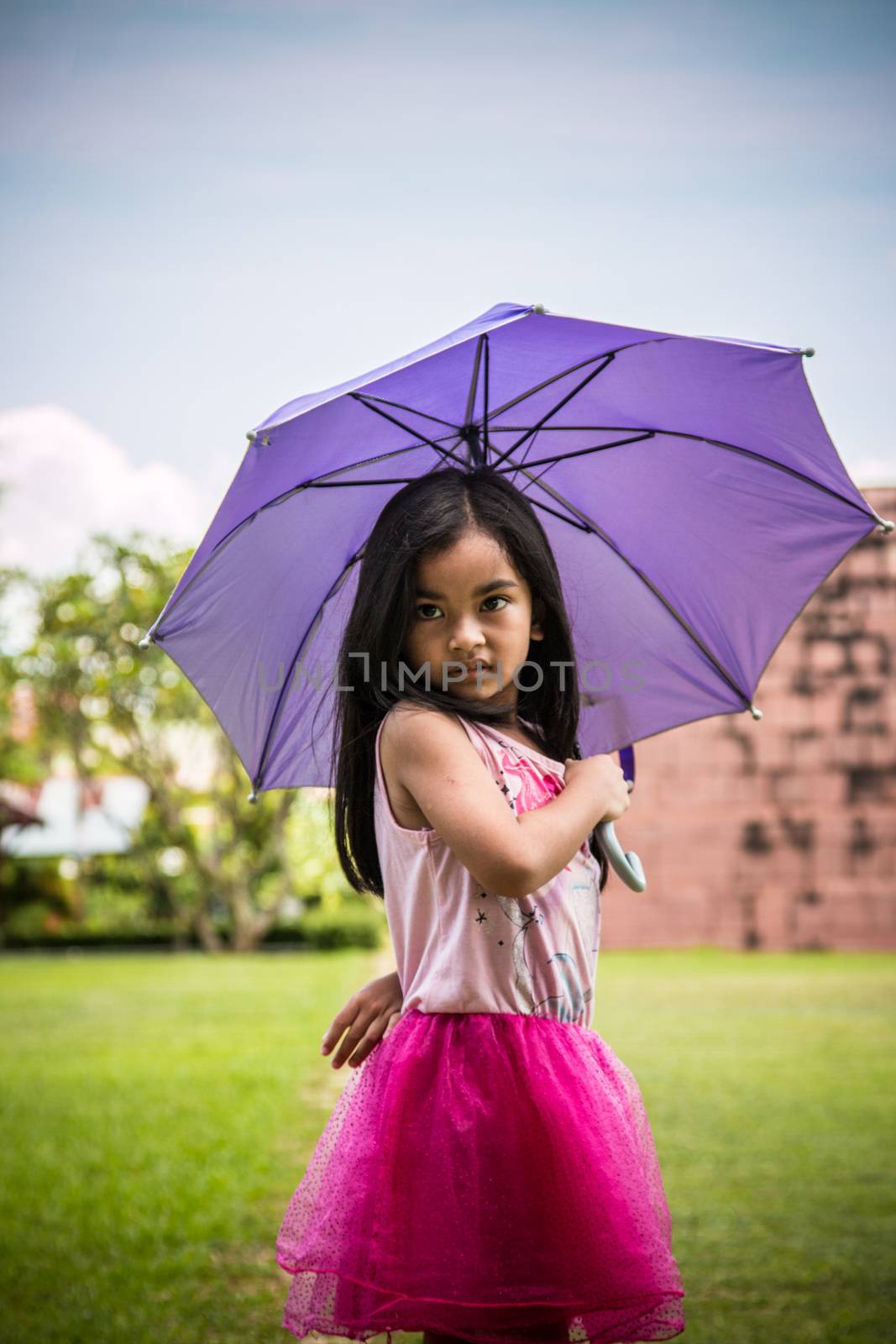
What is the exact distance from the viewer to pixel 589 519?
7.23 ft

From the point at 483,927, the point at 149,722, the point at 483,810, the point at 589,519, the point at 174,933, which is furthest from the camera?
the point at 174,933

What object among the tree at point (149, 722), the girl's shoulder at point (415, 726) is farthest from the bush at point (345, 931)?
the girl's shoulder at point (415, 726)

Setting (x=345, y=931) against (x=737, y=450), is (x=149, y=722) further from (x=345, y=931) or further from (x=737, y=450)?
(x=737, y=450)

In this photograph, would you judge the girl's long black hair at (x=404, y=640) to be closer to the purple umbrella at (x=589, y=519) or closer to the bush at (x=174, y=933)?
the purple umbrella at (x=589, y=519)

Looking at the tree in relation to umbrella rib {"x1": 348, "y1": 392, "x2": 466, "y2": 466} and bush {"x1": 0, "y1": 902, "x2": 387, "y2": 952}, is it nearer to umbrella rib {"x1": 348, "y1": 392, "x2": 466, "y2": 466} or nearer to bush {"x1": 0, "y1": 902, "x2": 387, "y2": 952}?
bush {"x1": 0, "y1": 902, "x2": 387, "y2": 952}

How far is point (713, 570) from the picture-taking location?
2.20 metres

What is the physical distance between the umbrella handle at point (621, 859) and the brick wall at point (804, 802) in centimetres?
1170

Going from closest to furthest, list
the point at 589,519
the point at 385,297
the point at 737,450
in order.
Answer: the point at 737,450 → the point at 589,519 → the point at 385,297

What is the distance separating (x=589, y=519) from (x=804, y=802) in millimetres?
12177

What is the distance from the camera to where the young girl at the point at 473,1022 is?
1.54 metres

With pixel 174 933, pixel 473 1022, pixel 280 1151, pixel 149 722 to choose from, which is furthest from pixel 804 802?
pixel 473 1022

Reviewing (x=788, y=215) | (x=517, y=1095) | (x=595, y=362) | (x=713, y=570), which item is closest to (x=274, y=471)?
(x=595, y=362)

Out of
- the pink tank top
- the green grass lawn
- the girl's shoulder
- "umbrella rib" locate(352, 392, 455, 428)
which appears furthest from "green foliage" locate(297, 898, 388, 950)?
the girl's shoulder

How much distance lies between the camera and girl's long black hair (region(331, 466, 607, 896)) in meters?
1.73
